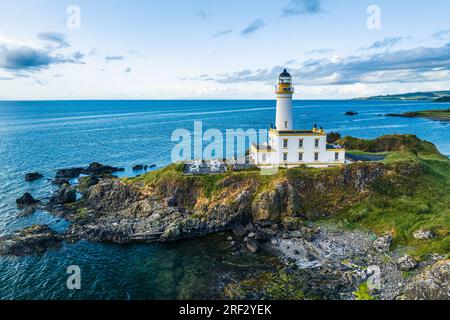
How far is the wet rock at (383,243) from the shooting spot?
26384 millimetres

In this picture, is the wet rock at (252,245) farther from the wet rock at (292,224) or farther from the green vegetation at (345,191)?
the green vegetation at (345,191)

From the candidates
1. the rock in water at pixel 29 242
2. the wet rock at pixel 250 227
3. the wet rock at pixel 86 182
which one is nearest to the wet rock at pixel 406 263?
the wet rock at pixel 250 227

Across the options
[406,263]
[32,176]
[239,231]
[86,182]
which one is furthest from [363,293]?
[32,176]

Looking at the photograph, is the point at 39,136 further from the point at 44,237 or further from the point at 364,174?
the point at 364,174

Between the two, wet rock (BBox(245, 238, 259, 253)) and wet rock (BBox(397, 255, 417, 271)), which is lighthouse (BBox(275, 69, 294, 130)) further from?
wet rock (BBox(397, 255, 417, 271))

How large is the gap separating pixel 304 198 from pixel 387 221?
27.5 ft

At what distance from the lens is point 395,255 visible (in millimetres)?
25312

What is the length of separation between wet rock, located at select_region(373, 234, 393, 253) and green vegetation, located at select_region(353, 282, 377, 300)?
5.15 metres

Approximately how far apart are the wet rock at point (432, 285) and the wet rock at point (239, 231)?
14.6 m

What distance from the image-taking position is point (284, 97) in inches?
1609

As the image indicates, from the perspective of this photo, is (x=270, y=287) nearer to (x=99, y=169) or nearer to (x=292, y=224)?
(x=292, y=224)

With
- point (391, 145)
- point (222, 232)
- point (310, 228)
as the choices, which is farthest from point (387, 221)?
point (391, 145)
